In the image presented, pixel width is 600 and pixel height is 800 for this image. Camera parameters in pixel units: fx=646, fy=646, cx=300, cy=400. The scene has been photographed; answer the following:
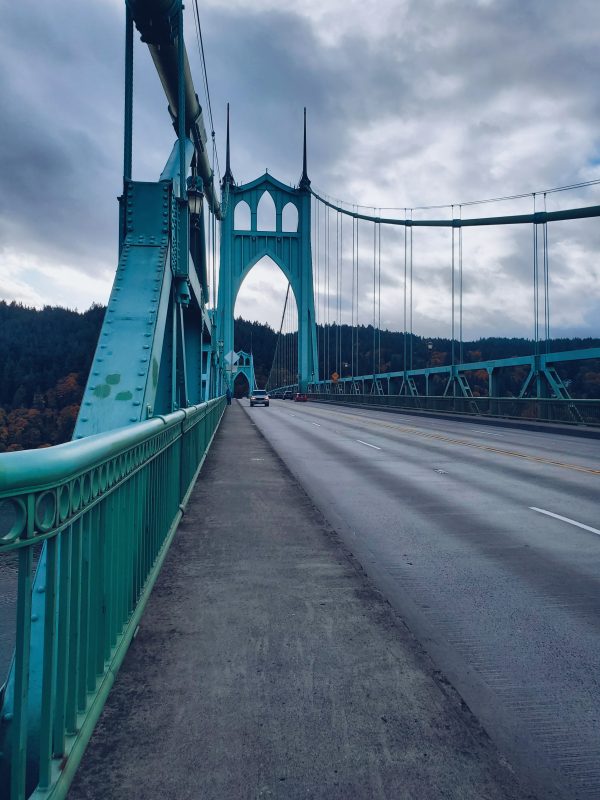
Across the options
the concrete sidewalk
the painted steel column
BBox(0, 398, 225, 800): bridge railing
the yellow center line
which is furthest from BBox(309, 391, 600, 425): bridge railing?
the painted steel column

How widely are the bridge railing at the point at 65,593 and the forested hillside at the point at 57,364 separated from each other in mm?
24557

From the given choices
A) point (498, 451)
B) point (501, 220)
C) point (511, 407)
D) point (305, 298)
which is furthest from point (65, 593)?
point (305, 298)

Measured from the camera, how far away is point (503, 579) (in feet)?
17.5

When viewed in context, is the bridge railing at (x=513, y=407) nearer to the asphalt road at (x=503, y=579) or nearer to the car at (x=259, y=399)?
the asphalt road at (x=503, y=579)

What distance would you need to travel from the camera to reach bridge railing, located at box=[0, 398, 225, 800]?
5.89ft

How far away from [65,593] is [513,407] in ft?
93.0

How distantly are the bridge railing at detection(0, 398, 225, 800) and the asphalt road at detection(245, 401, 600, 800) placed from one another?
1771 mm

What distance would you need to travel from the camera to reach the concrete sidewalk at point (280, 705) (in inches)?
97.6

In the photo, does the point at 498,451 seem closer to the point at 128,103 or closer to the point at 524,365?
the point at 128,103

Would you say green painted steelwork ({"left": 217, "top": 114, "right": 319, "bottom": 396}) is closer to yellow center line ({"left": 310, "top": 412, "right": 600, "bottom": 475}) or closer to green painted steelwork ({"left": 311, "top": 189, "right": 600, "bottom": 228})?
green painted steelwork ({"left": 311, "top": 189, "right": 600, "bottom": 228})

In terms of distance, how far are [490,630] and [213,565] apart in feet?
7.92

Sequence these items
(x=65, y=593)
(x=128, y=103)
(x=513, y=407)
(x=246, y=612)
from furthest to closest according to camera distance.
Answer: (x=513, y=407) → (x=128, y=103) → (x=246, y=612) → (x=65, y=593)

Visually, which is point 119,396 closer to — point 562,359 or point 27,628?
point 27,628

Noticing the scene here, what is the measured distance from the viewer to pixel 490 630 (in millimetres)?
4199
